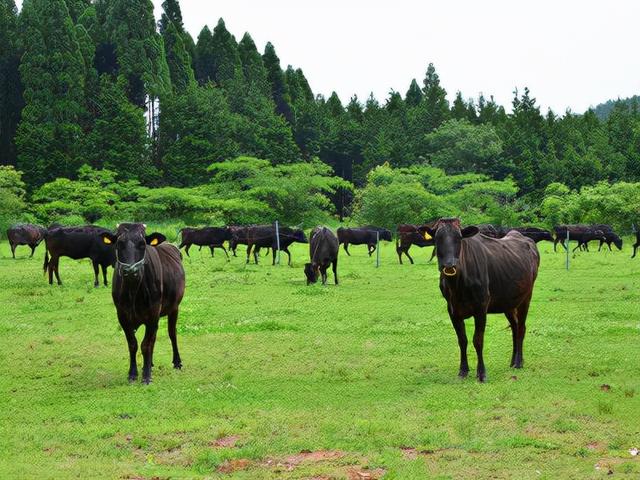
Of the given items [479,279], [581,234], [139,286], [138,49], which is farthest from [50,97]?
[479,279]

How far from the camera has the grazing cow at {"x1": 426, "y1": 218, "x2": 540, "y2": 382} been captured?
10578 millimetres

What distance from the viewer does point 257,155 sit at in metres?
72.9

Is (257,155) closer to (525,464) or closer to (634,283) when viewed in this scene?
(634,283)

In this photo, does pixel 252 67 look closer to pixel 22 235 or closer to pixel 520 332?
pixel 22 235

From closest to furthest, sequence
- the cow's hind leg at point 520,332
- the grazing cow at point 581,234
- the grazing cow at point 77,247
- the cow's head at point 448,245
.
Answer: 1. the cow's head at point 448,245
2. the cow's hind leg at point 520,332
3. the grazing cow at point 77,247
4. the grazing cow at point 581,234

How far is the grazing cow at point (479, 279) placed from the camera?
10578mm

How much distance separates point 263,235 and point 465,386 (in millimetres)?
25019

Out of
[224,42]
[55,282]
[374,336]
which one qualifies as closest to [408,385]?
[374,336]

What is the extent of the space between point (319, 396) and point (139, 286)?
2.90 m

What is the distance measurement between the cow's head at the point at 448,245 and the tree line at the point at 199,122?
54.1 meters

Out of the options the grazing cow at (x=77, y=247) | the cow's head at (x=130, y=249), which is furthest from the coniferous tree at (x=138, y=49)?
the cow's head at (x=130, y=249)

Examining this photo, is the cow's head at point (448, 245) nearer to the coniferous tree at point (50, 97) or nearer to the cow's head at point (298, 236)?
the cow's head at point (298, 236)

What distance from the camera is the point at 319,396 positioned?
10.0 metres

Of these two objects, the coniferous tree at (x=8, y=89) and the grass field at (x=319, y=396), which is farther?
the coniferous tree at (x=8, y=89)
